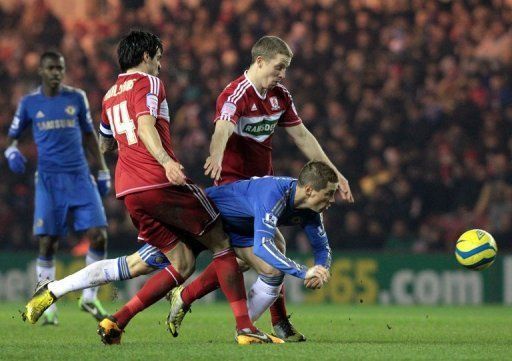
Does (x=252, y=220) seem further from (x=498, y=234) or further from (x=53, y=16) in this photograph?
(x=53, y=16)

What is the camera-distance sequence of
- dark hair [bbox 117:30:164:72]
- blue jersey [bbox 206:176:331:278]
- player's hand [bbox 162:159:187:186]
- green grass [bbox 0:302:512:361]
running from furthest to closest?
dark hair [bbox 117:30:164:72] < blue jersey [bbox 206:176:331:278] < player's hand [bbox 162:159:187:186] < green grass [bbox 0:302:512:361]

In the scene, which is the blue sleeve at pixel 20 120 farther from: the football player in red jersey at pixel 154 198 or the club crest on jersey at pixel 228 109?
the club crest on jersey at pixel 228 109

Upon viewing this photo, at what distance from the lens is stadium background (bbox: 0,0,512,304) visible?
14438 millimetres

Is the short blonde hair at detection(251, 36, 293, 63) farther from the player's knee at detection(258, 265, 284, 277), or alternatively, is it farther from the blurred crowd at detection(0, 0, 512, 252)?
the blurred crowd at detection(0, 0, 512, 252)

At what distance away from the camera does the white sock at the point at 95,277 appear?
7230 mm

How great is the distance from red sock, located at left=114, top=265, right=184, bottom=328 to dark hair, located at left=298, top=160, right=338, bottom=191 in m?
1.06

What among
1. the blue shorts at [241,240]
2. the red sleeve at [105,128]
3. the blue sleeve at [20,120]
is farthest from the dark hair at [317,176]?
the blue sleeve at [20,120]

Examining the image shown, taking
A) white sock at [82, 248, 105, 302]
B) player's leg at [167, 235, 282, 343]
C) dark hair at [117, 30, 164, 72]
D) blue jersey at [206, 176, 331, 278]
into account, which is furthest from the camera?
white sock at [82, 248, 105, 302]

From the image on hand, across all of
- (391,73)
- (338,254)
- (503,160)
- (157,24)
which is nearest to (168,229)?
(338,254)

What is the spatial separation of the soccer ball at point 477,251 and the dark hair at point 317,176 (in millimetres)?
1548

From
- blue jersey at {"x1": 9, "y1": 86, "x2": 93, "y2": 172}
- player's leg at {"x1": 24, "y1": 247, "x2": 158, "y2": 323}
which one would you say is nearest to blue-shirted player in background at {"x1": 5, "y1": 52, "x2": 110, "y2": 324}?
blue jersey at {"x1": 9, "y1": 86, "x2": 93, "y2": 172}

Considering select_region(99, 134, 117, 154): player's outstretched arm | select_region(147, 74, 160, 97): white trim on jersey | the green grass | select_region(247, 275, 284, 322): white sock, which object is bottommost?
the green grass

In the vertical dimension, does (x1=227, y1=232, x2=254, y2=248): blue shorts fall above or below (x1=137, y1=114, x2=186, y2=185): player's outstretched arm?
below

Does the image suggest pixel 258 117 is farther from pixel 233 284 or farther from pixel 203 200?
pixel 233 284
